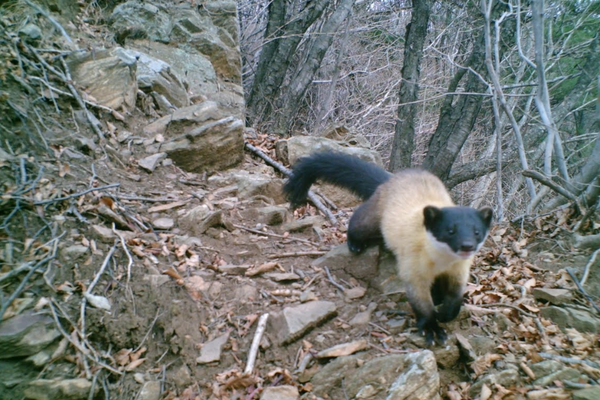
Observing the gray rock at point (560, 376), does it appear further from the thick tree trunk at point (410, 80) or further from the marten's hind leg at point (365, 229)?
the thick tree trunk at point (410, 80)

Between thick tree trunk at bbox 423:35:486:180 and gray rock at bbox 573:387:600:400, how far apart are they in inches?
229

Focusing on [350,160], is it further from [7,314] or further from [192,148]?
[7,314]

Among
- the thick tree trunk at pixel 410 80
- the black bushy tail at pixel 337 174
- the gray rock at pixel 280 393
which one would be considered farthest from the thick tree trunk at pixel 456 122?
the gray rock at pixel 280 393

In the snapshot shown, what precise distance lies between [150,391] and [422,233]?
218cm

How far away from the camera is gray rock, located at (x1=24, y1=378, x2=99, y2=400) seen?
250cm

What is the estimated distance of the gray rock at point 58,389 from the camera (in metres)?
2.50

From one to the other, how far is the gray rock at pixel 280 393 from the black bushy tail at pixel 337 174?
7.40ft

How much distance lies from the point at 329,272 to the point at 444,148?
492 cm

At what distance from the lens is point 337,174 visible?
14.8ft

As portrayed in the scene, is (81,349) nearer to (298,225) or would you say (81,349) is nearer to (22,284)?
(22,284)

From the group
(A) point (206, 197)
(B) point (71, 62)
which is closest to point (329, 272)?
(A) point (206, 197)

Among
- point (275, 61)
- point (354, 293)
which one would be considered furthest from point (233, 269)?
point (275, 61)

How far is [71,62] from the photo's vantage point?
489 cm

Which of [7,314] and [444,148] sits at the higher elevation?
[444,148]
